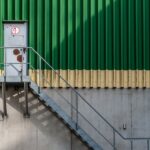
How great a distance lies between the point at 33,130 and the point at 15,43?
10.7 ft

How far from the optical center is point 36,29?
1830 centimetres

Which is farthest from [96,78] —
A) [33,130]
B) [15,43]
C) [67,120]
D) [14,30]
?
[14,30]

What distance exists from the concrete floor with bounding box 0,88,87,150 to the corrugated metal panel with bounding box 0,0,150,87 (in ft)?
5.78

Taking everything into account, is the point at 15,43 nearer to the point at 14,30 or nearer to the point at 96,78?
the point at 14,30

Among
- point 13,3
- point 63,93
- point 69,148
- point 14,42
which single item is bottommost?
point 69,148

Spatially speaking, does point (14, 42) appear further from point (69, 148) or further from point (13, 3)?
point (69, 148)

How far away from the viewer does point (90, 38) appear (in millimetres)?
18250

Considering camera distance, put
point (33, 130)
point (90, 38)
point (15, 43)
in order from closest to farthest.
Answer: point (33, 130) → point (90, 38) → point (15, 43)

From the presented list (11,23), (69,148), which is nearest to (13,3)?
(11,23)

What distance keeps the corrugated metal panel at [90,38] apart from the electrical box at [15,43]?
0.67ft

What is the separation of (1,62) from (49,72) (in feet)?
5.30

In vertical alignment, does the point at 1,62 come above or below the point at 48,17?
below

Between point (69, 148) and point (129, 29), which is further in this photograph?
point (129, 29)

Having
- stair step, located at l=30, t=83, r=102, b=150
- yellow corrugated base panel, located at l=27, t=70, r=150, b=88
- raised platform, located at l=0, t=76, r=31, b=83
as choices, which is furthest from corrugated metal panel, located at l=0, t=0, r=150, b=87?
raised platform, located at l=0, t=76, r=31, b=83
